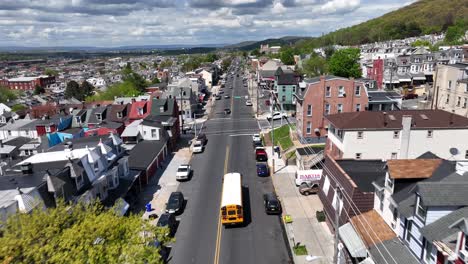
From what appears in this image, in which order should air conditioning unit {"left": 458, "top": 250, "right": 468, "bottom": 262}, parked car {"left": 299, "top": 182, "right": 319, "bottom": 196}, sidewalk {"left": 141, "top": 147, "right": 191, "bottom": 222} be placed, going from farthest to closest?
1. parked car {"left": 299, "top": 182, "right": 319, "bottom": 196}
2. sidewalk {"left": 141, "top": 147, "right": 191, "bottom": 222}
3. air conditioning unit {"left": 458, "top": 250, "right": 468, "bottom": 262}

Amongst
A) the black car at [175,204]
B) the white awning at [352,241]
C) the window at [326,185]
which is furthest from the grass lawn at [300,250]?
the black car at [175,204]

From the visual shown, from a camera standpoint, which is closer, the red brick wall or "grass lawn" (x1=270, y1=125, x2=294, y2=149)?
the red brick wall

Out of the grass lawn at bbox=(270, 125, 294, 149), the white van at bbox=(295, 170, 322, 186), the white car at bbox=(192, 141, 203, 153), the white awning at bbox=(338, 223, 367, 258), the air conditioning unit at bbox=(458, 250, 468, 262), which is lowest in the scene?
the white car at bbox=(192, 141, 203, 153)

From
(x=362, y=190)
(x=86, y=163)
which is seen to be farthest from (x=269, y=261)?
(x=86, y=163)

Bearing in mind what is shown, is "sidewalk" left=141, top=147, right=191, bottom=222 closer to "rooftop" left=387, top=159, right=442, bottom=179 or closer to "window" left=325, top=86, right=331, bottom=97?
"rooftop" left=387, top=159, right=442, bottom=179

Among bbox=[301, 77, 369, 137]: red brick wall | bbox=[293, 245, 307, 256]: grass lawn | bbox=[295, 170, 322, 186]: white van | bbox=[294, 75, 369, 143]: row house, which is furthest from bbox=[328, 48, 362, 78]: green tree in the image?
bbox=[293, 245, 307, 256]: grass lawn

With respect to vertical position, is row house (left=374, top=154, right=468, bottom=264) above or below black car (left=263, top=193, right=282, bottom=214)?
above

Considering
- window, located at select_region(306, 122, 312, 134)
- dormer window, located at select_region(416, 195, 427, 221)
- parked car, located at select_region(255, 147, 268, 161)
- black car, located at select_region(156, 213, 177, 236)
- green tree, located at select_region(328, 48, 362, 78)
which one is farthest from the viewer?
green tree, located at select_region(328, 48, 362, 78)
